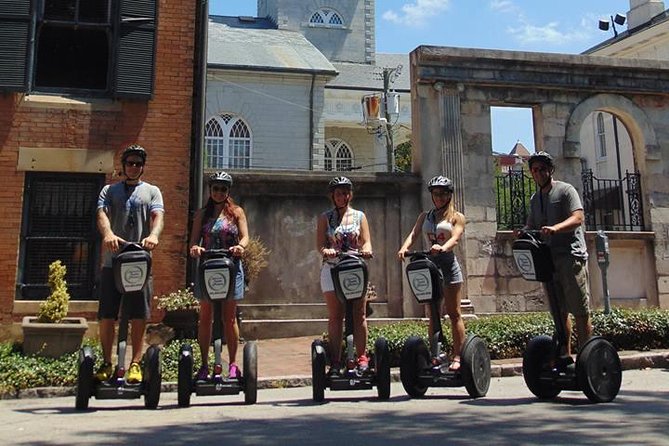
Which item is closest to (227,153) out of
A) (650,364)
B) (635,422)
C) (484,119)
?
(484,119)

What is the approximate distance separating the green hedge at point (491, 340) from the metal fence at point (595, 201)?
3.00 metres

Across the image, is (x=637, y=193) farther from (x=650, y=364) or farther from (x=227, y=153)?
(x=227, y=153)

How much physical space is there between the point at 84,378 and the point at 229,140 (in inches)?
958

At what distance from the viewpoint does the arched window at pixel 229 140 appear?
28.3m

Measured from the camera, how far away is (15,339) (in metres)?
8.79

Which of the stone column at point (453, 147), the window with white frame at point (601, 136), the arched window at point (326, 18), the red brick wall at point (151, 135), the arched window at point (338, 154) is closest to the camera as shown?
the red brick wall at point (151, 135)

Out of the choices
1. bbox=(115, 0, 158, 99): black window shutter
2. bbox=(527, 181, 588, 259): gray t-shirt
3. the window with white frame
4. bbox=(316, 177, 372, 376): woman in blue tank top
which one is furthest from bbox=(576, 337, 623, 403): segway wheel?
the window with white frame

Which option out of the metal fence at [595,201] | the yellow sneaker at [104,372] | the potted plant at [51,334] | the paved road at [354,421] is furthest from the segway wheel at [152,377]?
the metal fence at [595,201]

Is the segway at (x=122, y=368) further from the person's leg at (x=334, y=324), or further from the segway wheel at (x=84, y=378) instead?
the person's leg at (x=334, y=324)

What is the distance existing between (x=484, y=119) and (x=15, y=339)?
843cm

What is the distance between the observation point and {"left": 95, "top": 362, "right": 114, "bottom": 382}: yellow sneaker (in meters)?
5.25

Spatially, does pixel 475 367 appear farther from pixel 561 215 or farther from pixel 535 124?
pixel 535 124

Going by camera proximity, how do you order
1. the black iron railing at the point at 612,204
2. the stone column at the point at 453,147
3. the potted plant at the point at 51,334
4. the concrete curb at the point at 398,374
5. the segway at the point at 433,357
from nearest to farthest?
the segway at the point at 433,357
the concrete curb at the point at 398,374
the potted plant at the point at 51,334
the stone column at the point at 453,147
the black iron railing at the point at 612,204

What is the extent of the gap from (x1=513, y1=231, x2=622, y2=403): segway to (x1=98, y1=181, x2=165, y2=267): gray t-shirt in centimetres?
317
